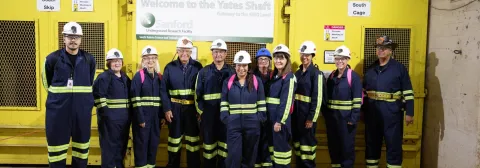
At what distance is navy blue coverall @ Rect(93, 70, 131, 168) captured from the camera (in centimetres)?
399

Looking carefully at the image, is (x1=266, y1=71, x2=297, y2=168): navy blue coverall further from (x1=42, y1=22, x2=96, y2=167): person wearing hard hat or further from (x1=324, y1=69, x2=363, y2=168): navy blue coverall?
(x1=42, y1=22, x2=96, y2=167): person wearing hard hat

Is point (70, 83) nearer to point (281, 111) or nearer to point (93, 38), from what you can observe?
point (93, 38)

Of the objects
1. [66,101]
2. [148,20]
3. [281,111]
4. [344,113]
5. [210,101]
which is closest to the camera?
[66,101]

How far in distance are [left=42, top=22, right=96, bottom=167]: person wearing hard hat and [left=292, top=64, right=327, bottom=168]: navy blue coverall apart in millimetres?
2332

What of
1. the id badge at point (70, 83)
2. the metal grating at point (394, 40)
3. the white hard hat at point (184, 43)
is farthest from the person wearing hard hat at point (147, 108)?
the metal grating at point (394, 40)

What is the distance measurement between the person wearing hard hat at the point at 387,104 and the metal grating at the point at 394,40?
0.34 metres

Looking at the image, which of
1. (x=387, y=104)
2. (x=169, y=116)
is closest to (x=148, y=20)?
(x=169, y=116)

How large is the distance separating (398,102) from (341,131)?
796mm

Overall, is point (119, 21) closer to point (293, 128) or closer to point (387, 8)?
point (293, 128)

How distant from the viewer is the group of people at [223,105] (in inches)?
150

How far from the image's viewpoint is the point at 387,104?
4.35 metres

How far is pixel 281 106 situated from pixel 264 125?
0.34 meters

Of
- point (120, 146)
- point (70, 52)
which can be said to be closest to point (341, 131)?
point (120, 146)

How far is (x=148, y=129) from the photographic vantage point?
164 inches
